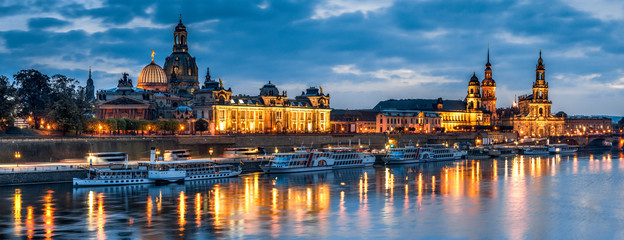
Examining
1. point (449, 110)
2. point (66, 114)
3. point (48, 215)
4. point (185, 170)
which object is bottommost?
point (48, 215)

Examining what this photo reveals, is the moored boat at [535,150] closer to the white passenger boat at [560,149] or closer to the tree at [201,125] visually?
the white passenger boat at [560,149]

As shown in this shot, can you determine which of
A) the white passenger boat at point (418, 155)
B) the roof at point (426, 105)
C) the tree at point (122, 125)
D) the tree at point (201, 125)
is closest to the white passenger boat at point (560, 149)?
the white passenger boat at point (418, 155)

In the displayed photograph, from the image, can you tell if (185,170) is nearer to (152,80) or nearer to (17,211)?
(17,211)

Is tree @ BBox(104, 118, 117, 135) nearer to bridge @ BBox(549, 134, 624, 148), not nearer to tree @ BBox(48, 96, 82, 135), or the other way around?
tree @ BBox(48, 96, 82, 135)

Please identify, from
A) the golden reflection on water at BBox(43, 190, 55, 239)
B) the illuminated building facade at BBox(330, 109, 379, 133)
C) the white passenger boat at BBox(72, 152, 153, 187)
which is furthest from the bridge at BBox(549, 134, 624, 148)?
the golden reflection on water at BBox(43, 190, 55, 239)

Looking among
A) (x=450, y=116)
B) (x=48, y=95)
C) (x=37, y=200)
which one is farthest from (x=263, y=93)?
(x=37, y=200)

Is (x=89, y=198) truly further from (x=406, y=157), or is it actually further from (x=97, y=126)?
(x=406, y=157)

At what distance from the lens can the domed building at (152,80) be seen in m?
143

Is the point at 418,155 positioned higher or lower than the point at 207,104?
lower

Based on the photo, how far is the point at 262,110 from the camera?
134m

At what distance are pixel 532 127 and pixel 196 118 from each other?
107m

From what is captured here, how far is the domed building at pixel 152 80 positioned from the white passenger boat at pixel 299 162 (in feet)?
218

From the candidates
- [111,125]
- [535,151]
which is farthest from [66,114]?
[535,151]

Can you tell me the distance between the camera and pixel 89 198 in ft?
183
